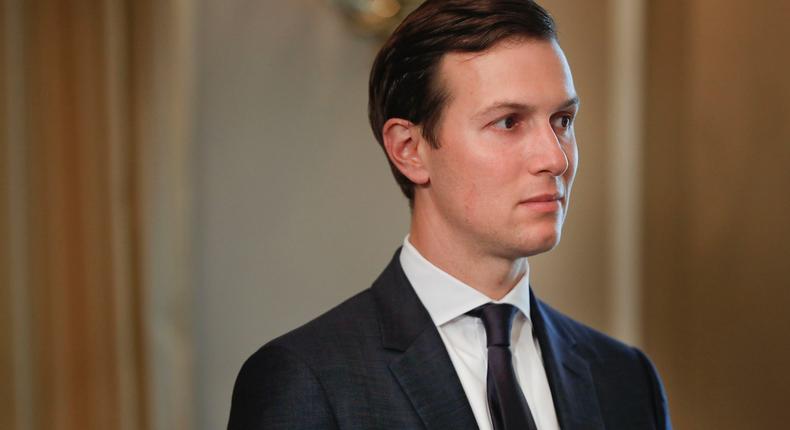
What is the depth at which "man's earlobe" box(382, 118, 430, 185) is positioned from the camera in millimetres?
1521

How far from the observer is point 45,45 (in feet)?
6.78

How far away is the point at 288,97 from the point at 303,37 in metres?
0.17

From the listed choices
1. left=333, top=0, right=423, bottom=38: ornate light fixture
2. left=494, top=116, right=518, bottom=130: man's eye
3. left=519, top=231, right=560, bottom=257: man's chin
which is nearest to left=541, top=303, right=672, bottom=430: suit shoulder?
left=519, top=231, right=560, bottom=257: man's chin

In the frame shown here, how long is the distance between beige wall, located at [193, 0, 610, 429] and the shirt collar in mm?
1050

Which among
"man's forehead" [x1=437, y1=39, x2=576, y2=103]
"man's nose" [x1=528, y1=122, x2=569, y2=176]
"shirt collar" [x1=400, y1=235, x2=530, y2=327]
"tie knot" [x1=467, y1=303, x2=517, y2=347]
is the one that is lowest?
"tie knot" [x1=467, y1=303, x2=517, y2=347]

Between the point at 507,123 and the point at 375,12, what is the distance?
4.16ft

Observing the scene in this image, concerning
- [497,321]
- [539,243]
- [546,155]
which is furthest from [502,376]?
[546,155]

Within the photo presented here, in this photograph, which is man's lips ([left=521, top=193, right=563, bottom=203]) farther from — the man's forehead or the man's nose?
A: the man's forehead

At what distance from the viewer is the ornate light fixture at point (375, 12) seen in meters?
2.59

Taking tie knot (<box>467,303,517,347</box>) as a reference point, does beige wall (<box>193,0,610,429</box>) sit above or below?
above

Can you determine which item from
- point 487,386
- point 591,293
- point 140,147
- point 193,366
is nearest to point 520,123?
point 487,386

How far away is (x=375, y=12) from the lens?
2600mm

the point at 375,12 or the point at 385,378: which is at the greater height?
the point at 375,12

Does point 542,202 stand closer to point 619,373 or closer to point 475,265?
point 475,265
